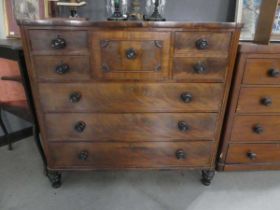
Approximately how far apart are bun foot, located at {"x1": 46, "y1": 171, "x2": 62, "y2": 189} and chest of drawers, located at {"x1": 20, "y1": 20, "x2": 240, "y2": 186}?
10mm

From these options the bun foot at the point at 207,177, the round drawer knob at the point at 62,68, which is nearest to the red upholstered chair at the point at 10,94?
the round drawer knob at the point at 62,68

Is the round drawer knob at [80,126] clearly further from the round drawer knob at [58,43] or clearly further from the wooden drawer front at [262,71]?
the wooden drawer front at [262,71]

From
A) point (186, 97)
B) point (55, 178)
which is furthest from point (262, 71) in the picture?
point (55, 178)

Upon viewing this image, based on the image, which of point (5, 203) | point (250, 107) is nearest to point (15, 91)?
point (5, 203)

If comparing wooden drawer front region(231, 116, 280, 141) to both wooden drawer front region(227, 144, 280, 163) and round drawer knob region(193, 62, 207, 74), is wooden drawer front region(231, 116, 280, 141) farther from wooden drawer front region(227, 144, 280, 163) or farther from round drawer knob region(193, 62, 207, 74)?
round drawer knob region(193, 62, 207, 74)

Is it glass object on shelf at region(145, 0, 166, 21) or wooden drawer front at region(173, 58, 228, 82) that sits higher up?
glass object on shelf at region(145, 0, 166, 21)

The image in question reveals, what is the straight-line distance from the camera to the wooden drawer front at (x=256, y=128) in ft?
4.50

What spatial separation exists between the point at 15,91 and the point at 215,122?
1.51m

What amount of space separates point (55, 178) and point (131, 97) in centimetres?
76

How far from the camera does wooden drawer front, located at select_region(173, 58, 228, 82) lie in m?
1.09

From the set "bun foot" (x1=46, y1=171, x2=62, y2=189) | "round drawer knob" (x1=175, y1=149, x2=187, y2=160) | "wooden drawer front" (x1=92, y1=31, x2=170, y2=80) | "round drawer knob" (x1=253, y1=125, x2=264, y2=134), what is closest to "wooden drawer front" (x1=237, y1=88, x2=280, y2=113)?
Answer: "round drawer knob" (x1=253, y1=125, x2=264, y2=134)

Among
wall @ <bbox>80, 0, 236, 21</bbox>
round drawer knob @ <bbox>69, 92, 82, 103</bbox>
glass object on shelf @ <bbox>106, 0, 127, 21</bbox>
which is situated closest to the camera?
round drawer knob @ <bbox>69, 92, 82, 103</bbox>

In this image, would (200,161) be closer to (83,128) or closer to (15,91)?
(83,128)

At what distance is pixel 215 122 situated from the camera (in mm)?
1250
